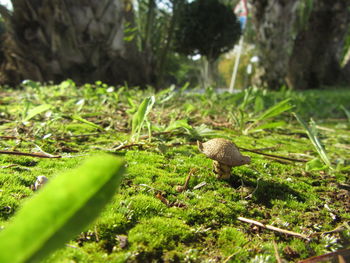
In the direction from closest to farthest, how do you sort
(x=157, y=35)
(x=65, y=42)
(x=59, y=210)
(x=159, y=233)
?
1. (x=59, y=210)
2. (x=159, y=233)
3. (x=65, y=42)
4. (x=157, y=35)

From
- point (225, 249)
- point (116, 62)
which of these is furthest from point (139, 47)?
point (225, 249)

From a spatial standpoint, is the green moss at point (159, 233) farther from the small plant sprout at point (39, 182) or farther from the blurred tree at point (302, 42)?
the blurred tree at point (302, 42)

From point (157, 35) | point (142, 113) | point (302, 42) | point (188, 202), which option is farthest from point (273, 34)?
point (188, 202)

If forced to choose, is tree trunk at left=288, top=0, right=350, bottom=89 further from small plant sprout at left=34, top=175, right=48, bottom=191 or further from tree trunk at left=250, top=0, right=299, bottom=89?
small plant sprout at left=34, top=175, right=48, bottom=191

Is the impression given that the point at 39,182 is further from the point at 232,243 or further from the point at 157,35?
the point at 157,35

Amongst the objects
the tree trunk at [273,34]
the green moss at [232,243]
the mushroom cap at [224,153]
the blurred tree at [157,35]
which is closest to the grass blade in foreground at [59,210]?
the green moss at [232,243]

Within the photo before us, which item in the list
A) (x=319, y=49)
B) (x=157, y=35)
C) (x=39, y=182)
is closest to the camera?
(x=39, y=182)
